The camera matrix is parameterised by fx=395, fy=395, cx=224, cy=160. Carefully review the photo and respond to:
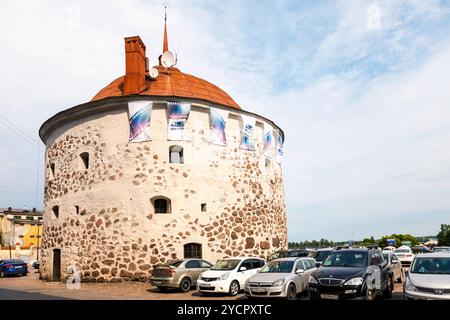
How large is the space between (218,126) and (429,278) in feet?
42.1

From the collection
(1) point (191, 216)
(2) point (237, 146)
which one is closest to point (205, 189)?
(1) point (191, 216)

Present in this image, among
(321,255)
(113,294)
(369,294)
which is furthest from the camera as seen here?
(321,255)

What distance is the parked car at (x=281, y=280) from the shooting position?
1198 cm

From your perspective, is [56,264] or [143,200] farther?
[56,264]

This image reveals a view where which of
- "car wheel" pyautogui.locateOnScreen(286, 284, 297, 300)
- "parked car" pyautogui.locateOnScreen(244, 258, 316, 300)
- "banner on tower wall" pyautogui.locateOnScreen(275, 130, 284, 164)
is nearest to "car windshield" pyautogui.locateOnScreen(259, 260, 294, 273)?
"parked car" pyautogui.locateOnScreen(244, 258, 316, 300)

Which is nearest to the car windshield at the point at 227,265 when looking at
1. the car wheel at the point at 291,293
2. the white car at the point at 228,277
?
the white car at the point at 228,277

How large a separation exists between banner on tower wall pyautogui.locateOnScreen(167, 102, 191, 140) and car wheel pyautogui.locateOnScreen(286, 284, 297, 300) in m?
9.80

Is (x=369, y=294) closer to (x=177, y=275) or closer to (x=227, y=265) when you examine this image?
(x=227, y=265)

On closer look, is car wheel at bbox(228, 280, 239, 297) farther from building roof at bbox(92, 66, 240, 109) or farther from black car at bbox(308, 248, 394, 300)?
building roof at bbox(92, 66, 240, 109)

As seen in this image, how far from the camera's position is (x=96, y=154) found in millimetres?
19844

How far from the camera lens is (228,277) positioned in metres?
14.1

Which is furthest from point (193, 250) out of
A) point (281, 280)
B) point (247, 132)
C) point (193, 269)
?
point (281, 280)

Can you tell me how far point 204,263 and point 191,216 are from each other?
289cm

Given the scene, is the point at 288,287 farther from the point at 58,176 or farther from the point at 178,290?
the point at 58,176
